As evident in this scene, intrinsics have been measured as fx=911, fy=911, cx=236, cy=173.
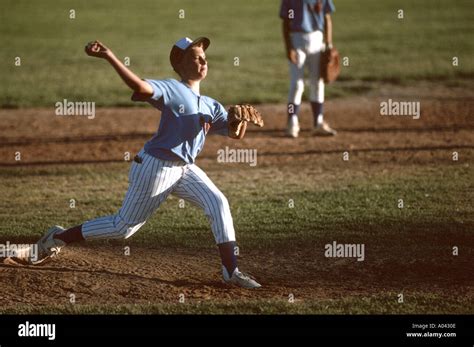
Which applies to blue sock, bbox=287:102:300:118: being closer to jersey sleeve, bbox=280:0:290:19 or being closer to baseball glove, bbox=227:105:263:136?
jersey sleeve, bbox=280:0:290:19

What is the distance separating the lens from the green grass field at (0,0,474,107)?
644 inches

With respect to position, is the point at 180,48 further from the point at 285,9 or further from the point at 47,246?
the point at 285,9

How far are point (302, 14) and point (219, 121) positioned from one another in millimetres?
5571

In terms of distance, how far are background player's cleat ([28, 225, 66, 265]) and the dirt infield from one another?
4.1 inches

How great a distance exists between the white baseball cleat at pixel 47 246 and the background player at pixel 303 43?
18.0 feet

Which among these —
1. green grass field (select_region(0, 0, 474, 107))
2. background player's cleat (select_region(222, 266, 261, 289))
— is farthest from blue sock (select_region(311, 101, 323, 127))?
background player's cleat (select_region(222, 266, 261, 289))

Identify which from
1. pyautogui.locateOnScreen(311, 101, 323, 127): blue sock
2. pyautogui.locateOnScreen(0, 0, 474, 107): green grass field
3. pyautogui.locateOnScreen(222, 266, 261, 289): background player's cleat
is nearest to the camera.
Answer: pyautogui.locateOnScreen(222, 266, 261, 289): background player's cleat

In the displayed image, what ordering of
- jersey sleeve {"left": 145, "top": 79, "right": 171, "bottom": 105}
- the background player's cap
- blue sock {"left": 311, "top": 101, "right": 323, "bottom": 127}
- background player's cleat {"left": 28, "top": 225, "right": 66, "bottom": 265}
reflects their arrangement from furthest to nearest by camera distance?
blue sock {"left": 311, "top": 101, "right": 323, "bottom": 127}
background player's cleat {"left": 28, "top": 225, "right": 66, "bottom": 265}
the background player's cap
jersey sleeve {"left": 145, "top": 79, "right": 171, "bottom": 105}

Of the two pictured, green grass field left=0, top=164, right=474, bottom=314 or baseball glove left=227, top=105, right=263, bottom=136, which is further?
baseball glove left=227, top=105, right=263, bottom=136

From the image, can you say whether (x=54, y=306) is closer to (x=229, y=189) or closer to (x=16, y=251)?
(x=16, y=251)

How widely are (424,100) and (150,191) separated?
29.9 feet

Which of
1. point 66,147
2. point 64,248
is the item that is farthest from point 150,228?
point 66,147

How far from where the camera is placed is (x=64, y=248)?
770 cm
